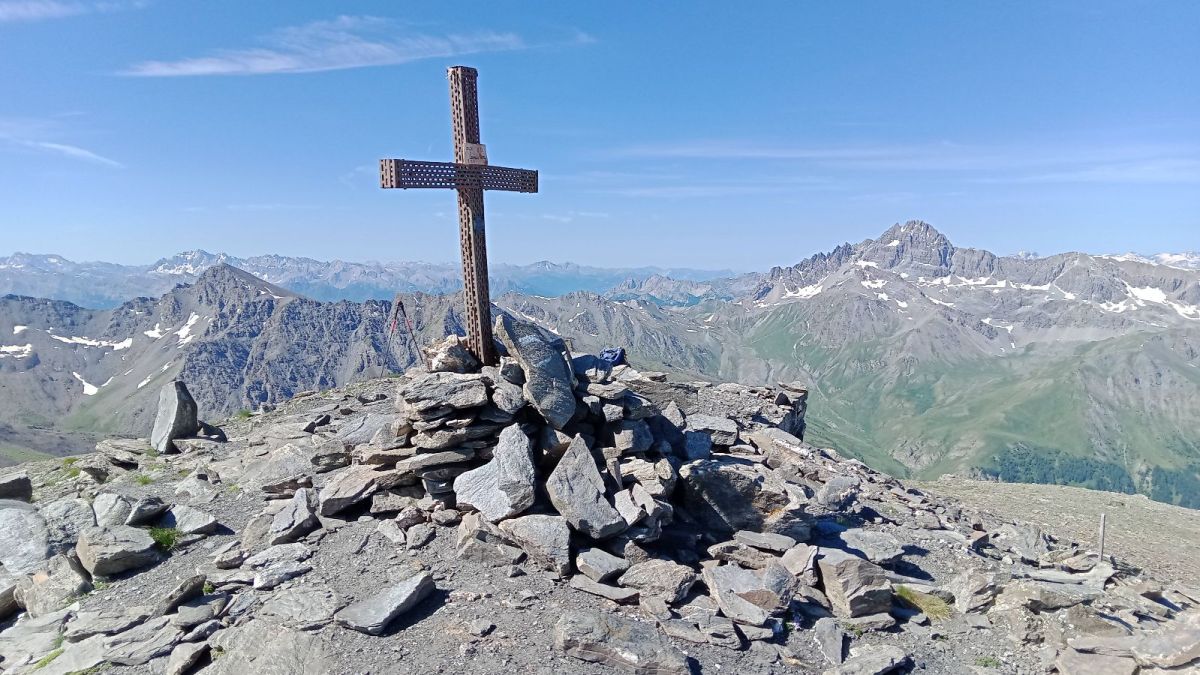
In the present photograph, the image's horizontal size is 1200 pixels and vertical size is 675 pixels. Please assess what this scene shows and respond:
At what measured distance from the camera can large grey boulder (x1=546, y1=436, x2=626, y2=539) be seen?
48.7 feet

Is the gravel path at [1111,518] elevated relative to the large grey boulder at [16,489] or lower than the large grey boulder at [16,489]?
lower

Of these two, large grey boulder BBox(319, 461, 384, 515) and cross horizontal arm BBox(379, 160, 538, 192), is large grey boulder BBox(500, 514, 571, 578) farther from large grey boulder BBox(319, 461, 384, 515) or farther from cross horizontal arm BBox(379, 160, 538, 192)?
cross horizontal arm BBox(379, 160, 538, 192)

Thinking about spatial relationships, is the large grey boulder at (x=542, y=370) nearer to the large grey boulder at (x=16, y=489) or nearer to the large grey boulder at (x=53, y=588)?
the large grey boulder at (x=53, y=588)

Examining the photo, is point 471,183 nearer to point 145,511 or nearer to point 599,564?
point 599,564

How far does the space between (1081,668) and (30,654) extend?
22.2 meters

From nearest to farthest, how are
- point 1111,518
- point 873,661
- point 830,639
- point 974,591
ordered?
point 873,661 < point 830,639 < point 974,591 < point 1111,518

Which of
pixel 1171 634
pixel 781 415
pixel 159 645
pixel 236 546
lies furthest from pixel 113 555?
pixel 781 415

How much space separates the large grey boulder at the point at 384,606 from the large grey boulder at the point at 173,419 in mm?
17894

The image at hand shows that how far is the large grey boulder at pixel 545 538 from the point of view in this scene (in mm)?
14383

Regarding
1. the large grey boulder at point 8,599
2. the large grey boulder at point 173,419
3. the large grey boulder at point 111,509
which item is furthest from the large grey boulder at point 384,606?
the large grey boulder at point 173,419

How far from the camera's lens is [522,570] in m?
14.5

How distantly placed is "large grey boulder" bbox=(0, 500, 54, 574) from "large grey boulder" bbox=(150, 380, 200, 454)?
28.0 ft

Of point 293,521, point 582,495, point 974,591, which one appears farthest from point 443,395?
point 974,591

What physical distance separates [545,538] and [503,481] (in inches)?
75.0
